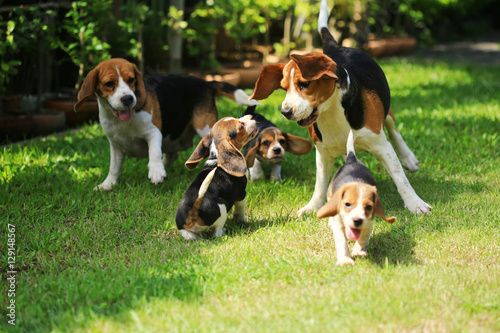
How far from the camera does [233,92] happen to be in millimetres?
5465

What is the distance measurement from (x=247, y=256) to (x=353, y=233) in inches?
28.8

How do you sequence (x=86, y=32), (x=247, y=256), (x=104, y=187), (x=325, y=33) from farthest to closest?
1. (x=86, y=32)
2. (x=104, y=187)
3. (x=325, y=33)
4. (x=247, y=256)

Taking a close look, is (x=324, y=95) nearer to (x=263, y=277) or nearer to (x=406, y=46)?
(x=263, y=277)

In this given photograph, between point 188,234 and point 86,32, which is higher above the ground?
point 86,32

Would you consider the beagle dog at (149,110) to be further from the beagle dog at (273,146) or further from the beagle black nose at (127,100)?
the beagle dog at (273,146)

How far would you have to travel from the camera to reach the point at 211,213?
3.80 meters

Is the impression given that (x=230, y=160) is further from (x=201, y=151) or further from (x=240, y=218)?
(x=240, y=218)

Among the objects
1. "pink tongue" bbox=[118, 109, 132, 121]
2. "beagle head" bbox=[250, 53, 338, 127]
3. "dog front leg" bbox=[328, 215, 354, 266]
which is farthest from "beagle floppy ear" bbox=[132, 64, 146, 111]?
"dog front leg" bbox=[328, 215, 354, 266]

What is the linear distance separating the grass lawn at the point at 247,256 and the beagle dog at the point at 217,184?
164mm

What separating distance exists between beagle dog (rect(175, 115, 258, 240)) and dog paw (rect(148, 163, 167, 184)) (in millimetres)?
778

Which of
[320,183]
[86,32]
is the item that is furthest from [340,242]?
[86,32]

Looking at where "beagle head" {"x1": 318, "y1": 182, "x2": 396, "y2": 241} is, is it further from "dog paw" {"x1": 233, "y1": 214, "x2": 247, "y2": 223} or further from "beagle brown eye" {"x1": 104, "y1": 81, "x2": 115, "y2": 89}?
"beagle brown eye" {"x1": 104, "y1": 81, "x2": 115, "y2": 89}

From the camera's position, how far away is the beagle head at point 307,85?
12.1 ft

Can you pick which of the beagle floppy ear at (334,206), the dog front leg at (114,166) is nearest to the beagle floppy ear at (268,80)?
the beagle floppy ear at (334,206)
